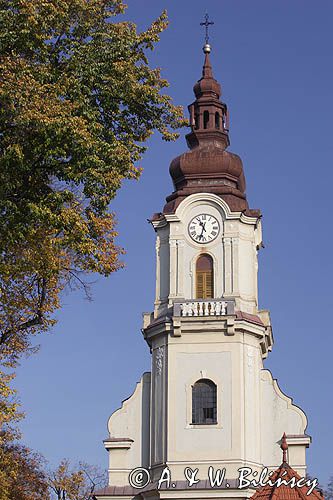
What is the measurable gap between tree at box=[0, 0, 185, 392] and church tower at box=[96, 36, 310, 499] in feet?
58.4

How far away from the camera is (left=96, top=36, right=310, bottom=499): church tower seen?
38656 mm

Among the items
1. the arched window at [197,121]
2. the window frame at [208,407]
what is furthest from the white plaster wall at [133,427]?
the arched window at [197,121]

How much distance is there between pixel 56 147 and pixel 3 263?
10.3ft

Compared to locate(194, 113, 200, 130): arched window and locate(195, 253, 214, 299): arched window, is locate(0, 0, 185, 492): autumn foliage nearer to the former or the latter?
locate(195, 253, 214, 299): arched window

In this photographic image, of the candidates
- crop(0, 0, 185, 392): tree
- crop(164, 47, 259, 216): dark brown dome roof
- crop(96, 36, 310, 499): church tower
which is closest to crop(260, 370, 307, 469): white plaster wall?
crop(96, 36, 310, 499): church tower

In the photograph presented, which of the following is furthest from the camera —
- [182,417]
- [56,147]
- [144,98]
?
[182,417]

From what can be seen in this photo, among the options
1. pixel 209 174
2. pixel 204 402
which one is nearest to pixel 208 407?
pixel 204 402

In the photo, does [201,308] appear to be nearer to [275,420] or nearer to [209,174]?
[275,420]

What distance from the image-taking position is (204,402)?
39500 millimetres

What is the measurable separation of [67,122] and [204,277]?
22.4 metres

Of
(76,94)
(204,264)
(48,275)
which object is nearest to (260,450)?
(204,264)

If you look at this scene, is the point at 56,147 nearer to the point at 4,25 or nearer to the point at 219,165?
the point at 4,25

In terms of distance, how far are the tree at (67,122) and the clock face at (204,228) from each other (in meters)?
19.1

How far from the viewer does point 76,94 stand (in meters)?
20.3
